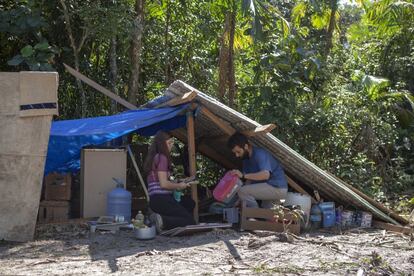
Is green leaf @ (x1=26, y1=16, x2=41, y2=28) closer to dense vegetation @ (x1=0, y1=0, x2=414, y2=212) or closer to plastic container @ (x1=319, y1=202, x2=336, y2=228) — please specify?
dense vegetation @ (x1=0, y1=0, x2=414, y2=212)

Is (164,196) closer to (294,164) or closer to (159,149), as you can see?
(159,149)

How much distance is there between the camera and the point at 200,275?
529 cm

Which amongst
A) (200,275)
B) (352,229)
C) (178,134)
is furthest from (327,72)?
(200,275)

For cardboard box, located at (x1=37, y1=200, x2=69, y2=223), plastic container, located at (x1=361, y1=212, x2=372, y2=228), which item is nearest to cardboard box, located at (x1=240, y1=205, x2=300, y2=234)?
plastic container, located at (x1=361, y1=212, x2=372, y2=228)

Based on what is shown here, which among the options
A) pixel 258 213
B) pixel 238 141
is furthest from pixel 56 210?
pixel 258 213

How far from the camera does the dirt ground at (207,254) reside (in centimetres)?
552

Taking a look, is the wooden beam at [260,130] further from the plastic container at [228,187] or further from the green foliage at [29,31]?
the green foliage at [29,31]

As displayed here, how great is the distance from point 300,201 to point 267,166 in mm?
674

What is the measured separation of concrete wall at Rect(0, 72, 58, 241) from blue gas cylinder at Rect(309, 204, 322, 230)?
12.2ft

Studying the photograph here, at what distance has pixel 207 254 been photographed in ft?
20.2

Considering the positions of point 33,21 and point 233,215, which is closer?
point 233,215

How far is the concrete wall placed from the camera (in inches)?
257

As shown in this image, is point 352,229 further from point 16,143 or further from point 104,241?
point 16,143

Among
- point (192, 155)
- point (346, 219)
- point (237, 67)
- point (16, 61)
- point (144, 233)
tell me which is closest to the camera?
point (144, 233)
